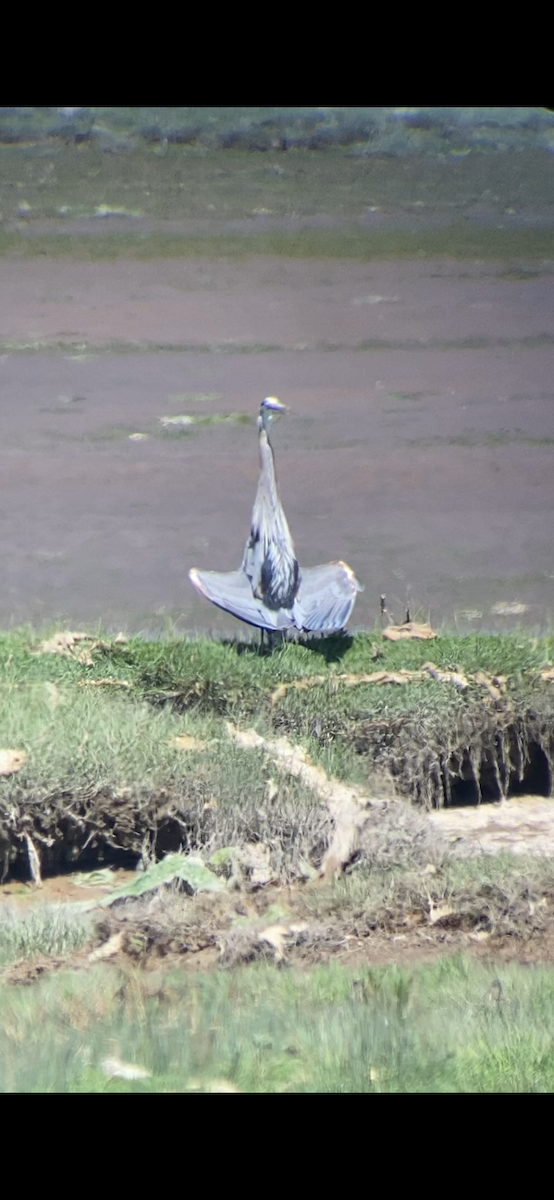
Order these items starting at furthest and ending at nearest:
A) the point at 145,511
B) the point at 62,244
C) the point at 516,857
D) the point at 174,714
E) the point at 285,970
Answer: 1. the point at 62,244
2. the point at 145,511
3. the point at 174,714
4. the point at 516,857
5. the point at 285,970

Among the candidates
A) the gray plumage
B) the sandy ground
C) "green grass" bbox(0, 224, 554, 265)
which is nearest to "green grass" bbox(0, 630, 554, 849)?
the gray plumage

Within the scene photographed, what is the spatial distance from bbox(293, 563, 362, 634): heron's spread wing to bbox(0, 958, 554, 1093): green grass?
7.08 ft

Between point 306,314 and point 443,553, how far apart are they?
1.84 m

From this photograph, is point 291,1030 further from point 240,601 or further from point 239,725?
point 240,601

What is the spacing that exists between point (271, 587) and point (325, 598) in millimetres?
266

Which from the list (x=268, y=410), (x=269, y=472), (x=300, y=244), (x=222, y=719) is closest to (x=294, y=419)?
(x=300, y=244)

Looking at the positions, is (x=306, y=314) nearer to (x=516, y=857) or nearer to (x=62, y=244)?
(x=62, y=244)

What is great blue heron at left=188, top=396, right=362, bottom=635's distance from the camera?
19.8ft

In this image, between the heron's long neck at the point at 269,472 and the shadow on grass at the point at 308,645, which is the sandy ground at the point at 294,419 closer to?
the shadow on grass at the point at 308,645

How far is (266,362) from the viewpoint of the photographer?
8.45 m

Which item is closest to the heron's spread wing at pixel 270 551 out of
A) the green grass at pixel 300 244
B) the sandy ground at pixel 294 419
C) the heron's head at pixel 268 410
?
the heron's head at pixel 268 410

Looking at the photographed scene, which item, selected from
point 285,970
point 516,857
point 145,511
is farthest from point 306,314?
point 285,970

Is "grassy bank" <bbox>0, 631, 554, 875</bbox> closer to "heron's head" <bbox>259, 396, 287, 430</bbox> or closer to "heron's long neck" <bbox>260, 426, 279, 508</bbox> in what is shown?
"heron's long neck" <bbox>260, 426, 279, 508</bbox>

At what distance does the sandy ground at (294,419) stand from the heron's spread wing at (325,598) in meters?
1.27
